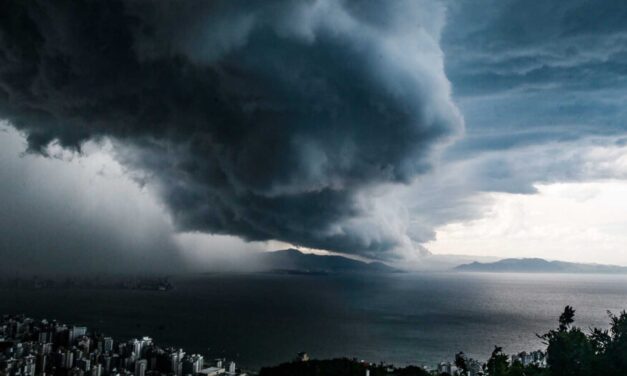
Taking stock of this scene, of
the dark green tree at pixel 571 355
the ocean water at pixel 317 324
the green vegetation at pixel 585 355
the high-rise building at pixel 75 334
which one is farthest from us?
the ocean water at pixel 317 324

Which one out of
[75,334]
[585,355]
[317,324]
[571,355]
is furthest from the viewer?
[317,324]

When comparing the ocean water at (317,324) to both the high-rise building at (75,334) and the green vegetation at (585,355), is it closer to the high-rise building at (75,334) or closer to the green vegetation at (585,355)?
the high-rise building at (75,334)

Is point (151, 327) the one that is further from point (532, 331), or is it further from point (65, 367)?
point (532, 331)

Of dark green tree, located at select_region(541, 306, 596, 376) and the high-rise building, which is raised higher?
dark green tree, located at select_region(541, 306, 596, 376)

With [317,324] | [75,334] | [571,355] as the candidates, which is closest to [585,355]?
[571,355]

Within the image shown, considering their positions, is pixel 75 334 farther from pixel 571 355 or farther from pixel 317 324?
pixel 571 355

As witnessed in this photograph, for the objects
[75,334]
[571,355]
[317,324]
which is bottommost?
[317,324]

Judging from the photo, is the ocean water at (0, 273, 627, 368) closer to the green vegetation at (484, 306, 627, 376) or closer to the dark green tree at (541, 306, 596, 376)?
the green vegetation at (484, 306, 627, 376)

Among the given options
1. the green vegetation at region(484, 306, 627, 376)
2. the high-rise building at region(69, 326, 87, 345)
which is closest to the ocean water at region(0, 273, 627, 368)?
the high-rise building at region(69, 326, 87, 345)

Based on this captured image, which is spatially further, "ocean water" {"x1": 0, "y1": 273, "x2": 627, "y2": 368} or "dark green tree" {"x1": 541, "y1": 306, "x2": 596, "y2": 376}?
"ocean water" {"x1": 0, "y1": 273, "x2": 627, "y2": 368}

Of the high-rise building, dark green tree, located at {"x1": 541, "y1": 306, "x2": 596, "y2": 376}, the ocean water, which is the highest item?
dark green tree, located at {"x1": 541, "y1": 306, "x2": 596, "y2": 376}

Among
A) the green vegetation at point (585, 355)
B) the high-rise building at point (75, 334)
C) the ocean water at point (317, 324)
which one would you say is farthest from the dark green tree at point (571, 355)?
the high-rise building at point (75, 334)

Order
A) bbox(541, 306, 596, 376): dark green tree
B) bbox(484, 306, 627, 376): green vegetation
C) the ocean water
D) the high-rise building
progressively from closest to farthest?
1. bbox(484, 306, 627, 376): green vegetation
2. bbox(541, 306, 596, 376): dark green tree
3. the high-rise building
4. the ocean water
